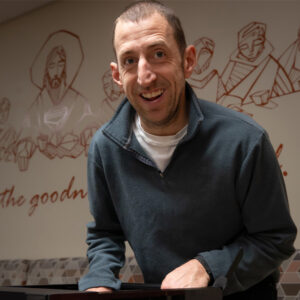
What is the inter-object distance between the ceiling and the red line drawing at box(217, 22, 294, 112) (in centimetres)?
142

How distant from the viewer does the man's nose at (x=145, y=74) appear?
105 cm

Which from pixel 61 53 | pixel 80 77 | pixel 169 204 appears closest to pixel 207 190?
pixel 169 204

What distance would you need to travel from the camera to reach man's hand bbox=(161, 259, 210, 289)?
3.00 feet

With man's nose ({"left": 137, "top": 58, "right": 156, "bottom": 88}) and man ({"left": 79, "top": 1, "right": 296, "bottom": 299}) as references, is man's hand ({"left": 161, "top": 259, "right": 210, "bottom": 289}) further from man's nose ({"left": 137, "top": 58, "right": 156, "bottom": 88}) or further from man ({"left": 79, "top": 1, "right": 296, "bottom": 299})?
man's nose ({"left": 137, "top": 58, "right": 156, "bottom": 88})

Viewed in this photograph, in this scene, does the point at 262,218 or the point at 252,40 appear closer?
the point at 262,218

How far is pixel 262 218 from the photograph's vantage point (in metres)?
1.05

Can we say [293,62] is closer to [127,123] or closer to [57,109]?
[127,123]

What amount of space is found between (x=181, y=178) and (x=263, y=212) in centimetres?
19

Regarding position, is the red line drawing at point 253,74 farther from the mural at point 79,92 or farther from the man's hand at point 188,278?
the man's hand at point 188,278

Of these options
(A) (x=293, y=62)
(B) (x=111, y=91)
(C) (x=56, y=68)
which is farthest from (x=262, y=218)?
(C) (x=56, y=68)

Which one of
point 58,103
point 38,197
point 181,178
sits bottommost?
point 38,197

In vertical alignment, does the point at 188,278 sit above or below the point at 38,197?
above

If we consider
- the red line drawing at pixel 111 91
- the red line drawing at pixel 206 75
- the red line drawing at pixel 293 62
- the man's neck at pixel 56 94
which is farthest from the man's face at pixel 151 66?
the man's neck at pixel 56 94

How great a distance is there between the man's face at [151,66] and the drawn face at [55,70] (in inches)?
79.1
